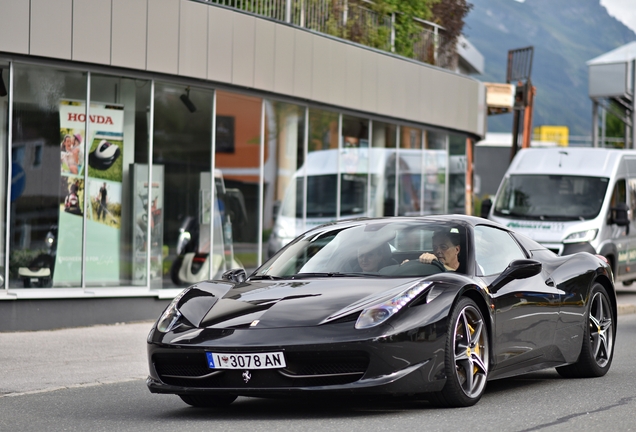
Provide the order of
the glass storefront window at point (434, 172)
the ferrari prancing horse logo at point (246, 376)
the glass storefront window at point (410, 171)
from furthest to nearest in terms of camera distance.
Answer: the glass storefront window at point (434, 172) → the glass storefront window at point (410, 171) → the ferrari prancing horse logo at point (246, 376)

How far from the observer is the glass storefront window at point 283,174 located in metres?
17.8

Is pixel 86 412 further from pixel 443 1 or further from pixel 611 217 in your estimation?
pixel 443 1

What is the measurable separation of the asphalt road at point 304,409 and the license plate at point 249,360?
0.33m

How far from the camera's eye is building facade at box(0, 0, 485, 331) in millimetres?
13773

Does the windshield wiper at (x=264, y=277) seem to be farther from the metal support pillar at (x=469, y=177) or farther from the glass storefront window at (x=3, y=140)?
the metal support pillar at (x=469, y=177)

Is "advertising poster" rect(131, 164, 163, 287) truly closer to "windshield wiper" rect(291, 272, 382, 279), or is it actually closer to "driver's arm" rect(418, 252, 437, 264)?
"windshield wiper" rect(291, 272, 382, 279)

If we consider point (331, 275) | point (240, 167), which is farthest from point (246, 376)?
point (240, 167)

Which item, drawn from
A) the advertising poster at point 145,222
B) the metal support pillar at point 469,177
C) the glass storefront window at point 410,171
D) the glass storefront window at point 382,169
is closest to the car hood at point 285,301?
the advertising poster at point 145,222

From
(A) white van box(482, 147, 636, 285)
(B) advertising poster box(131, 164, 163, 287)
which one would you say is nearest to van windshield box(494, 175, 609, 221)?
(A) white van box(482, 147, 636, 285)

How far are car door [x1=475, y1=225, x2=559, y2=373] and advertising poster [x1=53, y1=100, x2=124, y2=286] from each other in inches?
316

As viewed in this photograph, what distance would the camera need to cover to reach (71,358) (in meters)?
10.6

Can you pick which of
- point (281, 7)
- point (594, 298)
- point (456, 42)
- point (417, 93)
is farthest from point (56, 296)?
point (456, 42)

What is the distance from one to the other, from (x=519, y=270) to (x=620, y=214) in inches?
458

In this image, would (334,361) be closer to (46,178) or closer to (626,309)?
(46,178)
